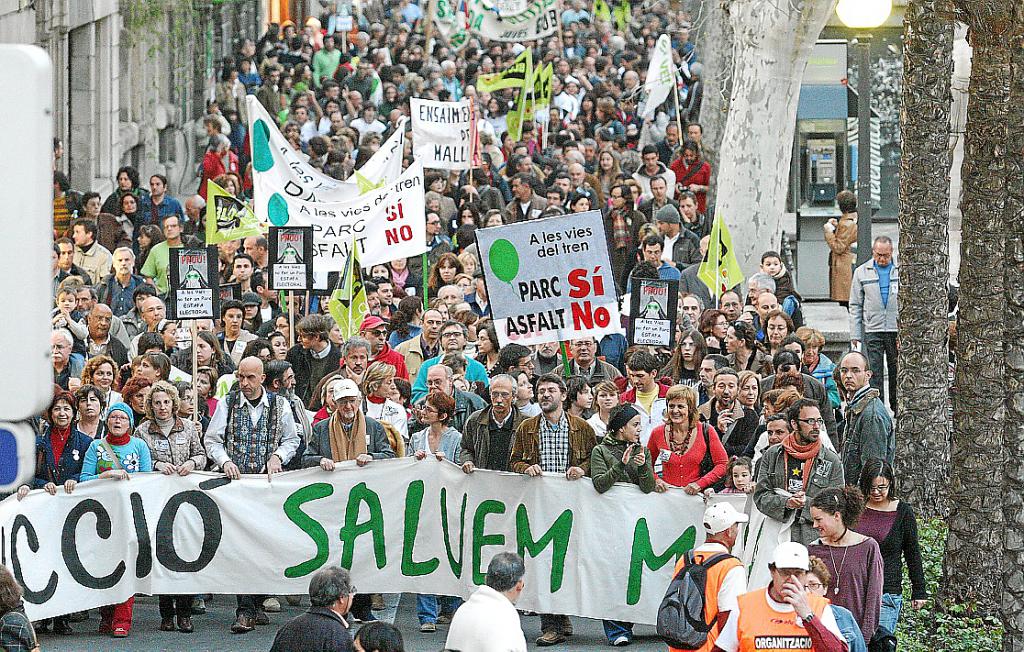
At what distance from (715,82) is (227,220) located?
43.7 feet

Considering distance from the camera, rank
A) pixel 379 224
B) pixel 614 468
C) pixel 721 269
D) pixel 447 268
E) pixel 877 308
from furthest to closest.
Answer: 1. pixel 447 268
2. pixel 379 224
3. pixel 721 269
4. pixel 877 308
5. pixel 614 468

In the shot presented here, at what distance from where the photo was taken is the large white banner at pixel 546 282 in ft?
40.2

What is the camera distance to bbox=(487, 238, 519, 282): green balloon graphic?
12.3 metres

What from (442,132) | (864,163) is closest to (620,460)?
(864,163)

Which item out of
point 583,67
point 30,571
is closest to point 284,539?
point 30,571

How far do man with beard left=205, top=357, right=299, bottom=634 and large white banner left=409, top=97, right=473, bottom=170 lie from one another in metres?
9.89

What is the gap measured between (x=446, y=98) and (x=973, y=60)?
2103 cm

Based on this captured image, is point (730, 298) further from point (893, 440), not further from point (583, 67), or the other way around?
point (583, 67)

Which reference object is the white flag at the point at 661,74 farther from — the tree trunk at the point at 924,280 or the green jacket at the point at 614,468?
the green jacket at the point at 614,468

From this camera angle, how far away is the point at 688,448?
10641 mm

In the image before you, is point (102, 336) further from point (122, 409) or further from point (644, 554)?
point (644, 554)

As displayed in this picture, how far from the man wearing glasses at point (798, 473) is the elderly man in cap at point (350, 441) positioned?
2410 mm

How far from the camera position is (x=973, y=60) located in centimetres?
956

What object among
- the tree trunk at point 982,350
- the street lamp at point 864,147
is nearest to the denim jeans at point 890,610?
the tree trunk at point 982,350
